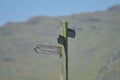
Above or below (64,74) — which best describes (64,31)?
above

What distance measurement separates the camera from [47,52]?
406 inches

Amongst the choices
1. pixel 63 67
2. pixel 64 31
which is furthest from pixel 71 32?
pixel 63 67

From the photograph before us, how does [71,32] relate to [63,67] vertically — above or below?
above

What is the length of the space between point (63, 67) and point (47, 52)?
0.53 metres

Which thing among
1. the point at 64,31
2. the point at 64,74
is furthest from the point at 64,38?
the point at 64,74

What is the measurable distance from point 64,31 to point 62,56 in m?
0.62

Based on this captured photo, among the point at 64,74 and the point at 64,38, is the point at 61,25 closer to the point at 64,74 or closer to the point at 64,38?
the point at 64,38

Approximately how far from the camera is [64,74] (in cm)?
1025

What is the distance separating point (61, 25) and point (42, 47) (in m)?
0.72

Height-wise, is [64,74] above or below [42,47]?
below

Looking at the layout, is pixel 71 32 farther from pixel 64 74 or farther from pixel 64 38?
pixel 64 74

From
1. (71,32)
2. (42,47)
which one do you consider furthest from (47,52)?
(71,32)

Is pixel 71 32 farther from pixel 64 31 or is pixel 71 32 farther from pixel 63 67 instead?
pixel 63 67

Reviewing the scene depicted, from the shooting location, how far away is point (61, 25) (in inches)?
412
